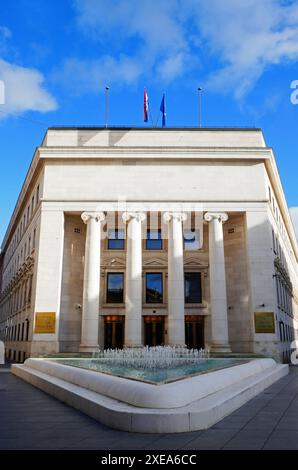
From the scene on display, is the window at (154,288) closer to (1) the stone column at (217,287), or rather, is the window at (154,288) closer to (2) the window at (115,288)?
(2) the window at (115,288)

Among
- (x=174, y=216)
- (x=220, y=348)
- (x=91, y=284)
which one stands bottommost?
(x=220, y=348)

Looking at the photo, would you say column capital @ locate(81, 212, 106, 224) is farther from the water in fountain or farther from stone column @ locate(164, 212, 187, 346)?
the water in fountain

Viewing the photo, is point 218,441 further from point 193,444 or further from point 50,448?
point 50,448

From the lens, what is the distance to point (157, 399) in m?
8.76

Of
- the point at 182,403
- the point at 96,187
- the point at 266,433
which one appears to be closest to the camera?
the point at 266,433

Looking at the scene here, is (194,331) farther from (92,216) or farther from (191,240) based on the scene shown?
(92,216)

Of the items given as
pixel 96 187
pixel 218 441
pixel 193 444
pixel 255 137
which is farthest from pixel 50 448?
pixel 255 137

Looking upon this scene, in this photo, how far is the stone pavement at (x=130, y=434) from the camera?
729 centimetres

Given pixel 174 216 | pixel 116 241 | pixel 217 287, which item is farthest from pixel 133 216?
pixel 217 287

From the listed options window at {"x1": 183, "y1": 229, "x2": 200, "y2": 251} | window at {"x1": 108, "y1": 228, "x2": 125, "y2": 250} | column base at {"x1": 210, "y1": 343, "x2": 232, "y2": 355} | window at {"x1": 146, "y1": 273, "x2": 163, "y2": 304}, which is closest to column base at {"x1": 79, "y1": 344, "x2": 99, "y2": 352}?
window at {"x1": 146, "y1": 273, "x2": 163, "y2": 304}

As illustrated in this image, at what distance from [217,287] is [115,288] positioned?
9405 mm

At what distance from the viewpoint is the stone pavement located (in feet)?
23.9

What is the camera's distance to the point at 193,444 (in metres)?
7.34

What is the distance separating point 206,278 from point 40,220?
15230 mm
